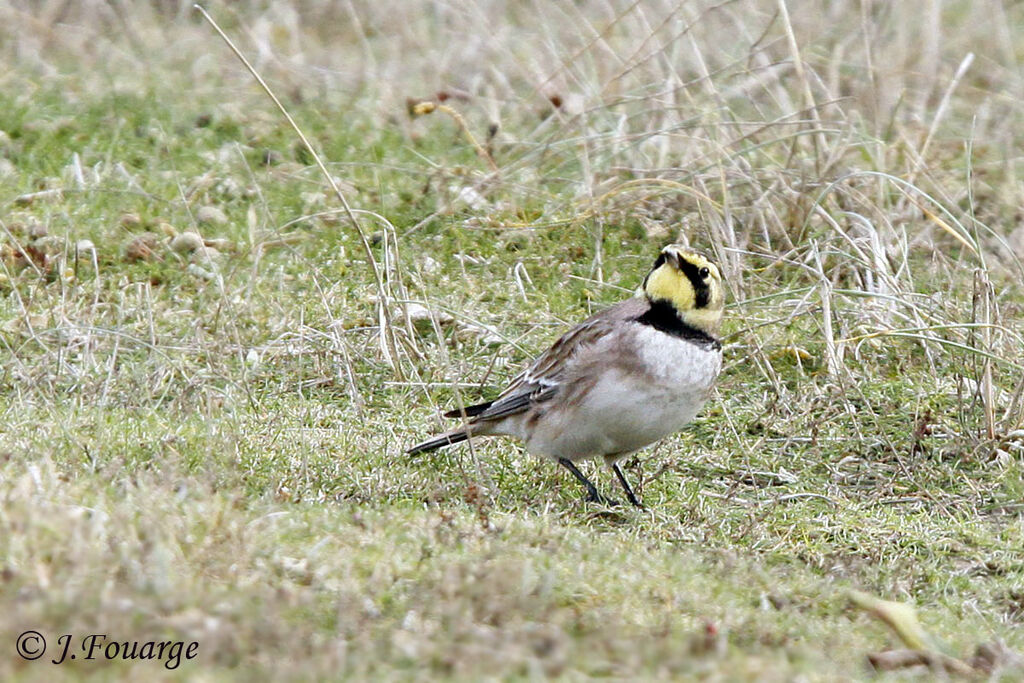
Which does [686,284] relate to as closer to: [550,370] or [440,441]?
[550,370]

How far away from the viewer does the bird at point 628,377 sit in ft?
17.3

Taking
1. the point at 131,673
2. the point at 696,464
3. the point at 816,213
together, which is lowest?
the point at 696,464

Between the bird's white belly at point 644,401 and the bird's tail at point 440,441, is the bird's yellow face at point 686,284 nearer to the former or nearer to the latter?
the bird's white belly at point 644,401

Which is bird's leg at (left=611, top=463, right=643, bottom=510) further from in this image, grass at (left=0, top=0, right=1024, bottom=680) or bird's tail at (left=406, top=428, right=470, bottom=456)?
bird's tail at (left=406, top=428, right=470, bottom=456)

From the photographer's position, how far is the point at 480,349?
6898 mm

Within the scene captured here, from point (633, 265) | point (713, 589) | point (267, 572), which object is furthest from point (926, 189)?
point (267, 572)

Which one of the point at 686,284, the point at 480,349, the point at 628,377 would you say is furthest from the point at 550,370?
the point at 480,349

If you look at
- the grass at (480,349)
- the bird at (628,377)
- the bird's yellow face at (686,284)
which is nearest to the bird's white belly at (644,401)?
the bird at (628,377)

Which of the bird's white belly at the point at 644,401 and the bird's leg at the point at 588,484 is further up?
the bird's white belly at the point at 644,401

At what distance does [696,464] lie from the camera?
5.98 m

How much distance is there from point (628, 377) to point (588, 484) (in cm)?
51

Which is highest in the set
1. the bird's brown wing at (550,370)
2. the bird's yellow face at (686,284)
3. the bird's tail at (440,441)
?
the bird's yellow face at (686,284)

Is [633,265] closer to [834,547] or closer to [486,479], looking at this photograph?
[486,479]

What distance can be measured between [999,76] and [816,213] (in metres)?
3.83
